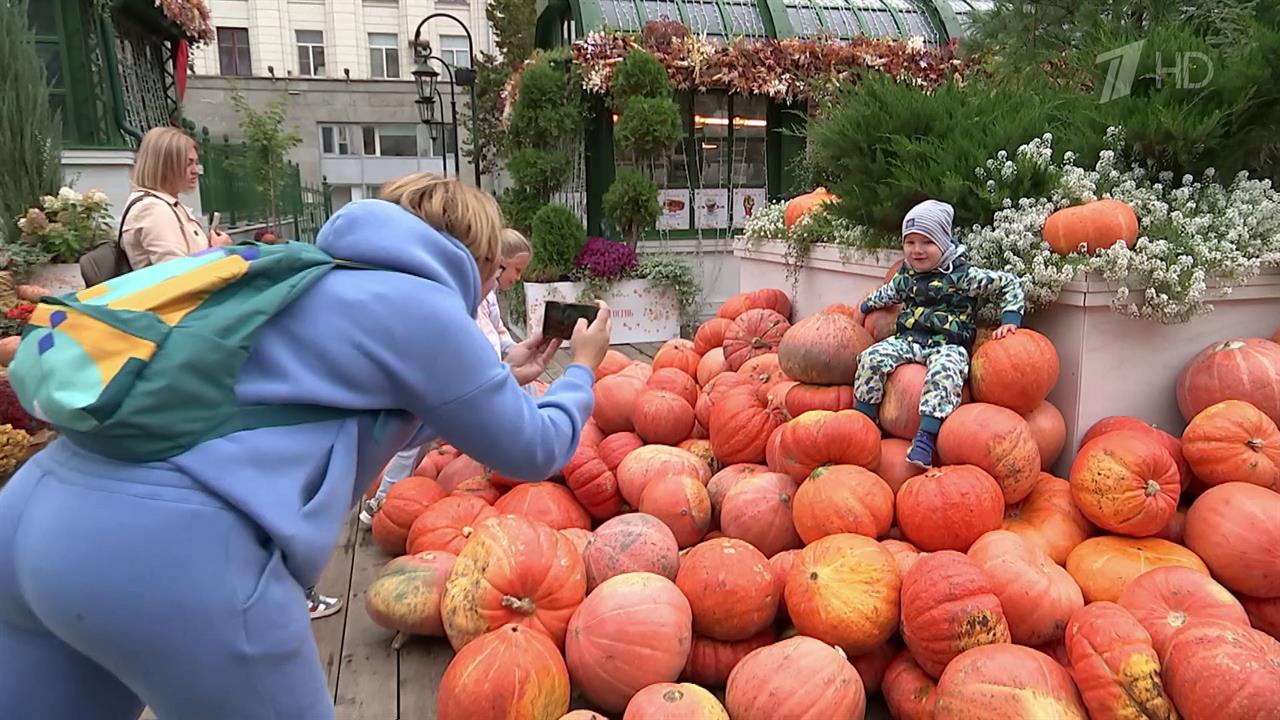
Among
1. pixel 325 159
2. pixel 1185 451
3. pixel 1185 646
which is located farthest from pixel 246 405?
pixel 325 159

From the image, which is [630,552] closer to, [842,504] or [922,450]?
[842,504]

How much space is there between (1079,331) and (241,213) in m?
17.5

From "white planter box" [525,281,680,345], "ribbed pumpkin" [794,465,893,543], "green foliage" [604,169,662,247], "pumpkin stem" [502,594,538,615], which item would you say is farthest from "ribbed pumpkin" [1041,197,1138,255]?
"green foliage" [604,169,662,247]

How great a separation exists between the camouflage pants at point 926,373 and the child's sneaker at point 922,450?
79 mm

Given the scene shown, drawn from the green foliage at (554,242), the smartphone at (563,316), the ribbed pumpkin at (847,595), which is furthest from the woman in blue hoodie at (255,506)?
the green foliage at (554,242)

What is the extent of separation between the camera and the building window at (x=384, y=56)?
32312 mm

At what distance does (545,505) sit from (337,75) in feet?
109

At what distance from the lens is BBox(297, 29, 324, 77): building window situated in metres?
31.6

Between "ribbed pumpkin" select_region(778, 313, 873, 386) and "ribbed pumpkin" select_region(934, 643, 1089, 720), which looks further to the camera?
"ribbed pumpkin" select_region(778, 313, 873, 386)

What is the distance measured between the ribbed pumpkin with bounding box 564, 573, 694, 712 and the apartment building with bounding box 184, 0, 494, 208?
2979cm

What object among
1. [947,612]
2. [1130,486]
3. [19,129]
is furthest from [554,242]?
[947,612]

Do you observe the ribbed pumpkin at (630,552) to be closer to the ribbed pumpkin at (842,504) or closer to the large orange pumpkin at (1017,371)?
the ribbed pumpkin at (842,504)

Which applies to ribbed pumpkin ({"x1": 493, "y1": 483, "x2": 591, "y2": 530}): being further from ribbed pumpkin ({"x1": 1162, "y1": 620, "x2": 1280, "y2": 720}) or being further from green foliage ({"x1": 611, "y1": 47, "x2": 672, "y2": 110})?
green foliage ({"x1": 611, "y1": 47, "x2": 672, "y2": 110})

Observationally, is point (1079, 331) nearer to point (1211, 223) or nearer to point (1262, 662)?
point (1211, 223)
